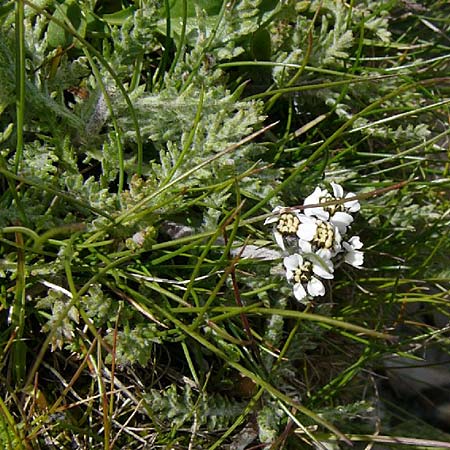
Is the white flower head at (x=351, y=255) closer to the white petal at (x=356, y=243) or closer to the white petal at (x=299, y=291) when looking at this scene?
the white petal at (x=356, y=243)

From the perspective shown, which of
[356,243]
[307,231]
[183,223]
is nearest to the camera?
[307,231]

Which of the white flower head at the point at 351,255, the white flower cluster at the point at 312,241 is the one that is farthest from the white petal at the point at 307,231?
the white flower head at the point at 351,255

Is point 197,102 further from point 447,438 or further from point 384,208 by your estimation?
point 447,438

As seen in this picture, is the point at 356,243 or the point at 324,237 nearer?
the point at 324,237

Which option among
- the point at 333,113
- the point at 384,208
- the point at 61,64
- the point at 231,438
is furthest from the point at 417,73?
the point at 231,438

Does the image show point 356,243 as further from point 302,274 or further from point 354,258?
point 302,274

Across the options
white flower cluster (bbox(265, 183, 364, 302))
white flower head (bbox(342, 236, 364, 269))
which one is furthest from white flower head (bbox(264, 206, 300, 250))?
white flower head (bbox(342, 236, 364, 269))

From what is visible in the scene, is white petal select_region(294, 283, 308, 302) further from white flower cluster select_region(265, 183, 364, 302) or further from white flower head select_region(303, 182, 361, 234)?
white flower head select_region(303, 182, 361, 234)

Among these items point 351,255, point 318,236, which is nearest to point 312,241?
point 318,236
